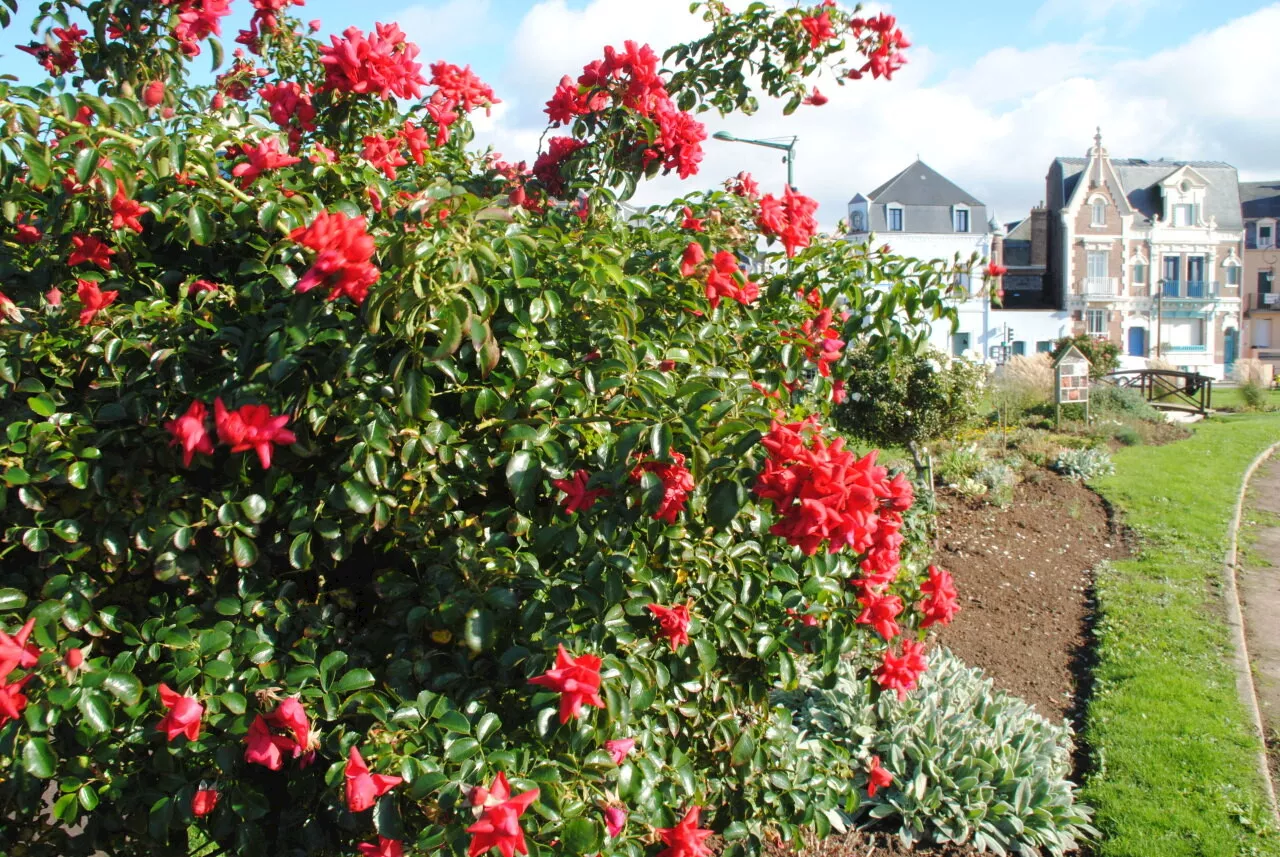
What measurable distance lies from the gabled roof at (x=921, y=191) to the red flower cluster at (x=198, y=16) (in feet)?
121

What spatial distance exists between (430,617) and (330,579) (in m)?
0.46

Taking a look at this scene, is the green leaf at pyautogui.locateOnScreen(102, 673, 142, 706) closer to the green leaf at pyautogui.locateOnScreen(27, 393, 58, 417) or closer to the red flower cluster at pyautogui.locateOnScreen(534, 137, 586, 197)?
the green leaf at pyautogui.locateOnScreen(27, 393, 58, 417)

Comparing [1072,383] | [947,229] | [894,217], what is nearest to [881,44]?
[1072,383]

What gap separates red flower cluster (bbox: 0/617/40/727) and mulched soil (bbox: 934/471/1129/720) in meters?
4.55

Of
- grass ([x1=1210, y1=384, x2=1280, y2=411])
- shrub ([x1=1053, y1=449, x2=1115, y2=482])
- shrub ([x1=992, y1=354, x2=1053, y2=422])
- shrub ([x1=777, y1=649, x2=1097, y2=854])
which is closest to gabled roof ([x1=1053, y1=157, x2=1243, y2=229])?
grass ([x1=1210, y1=384, x2=1280, y2=411])

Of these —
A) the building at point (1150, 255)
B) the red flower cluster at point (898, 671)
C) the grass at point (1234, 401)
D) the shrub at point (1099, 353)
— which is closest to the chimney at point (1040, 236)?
the building at point (1150, 255)

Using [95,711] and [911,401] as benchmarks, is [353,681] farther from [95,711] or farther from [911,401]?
[911,401]

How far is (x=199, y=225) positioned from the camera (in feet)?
6.24

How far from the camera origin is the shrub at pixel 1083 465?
1093 centimetres

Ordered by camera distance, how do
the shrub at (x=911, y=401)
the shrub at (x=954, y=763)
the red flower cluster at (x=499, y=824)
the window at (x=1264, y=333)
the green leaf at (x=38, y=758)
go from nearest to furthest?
the red flower cluster at (x=499, y=824) → the green leaf at (x=38, y=758) → the shrub at (x=954, y=763) → the shrub at (x=911, y=401) → the window at (x=1264, y=333)

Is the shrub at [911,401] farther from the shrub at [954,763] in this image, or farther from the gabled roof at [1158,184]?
the gabled roof at [1158,184]

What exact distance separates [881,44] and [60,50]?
8.69 ft

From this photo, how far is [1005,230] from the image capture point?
42438mm

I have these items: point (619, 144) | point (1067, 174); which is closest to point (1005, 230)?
point (1067, 174)
